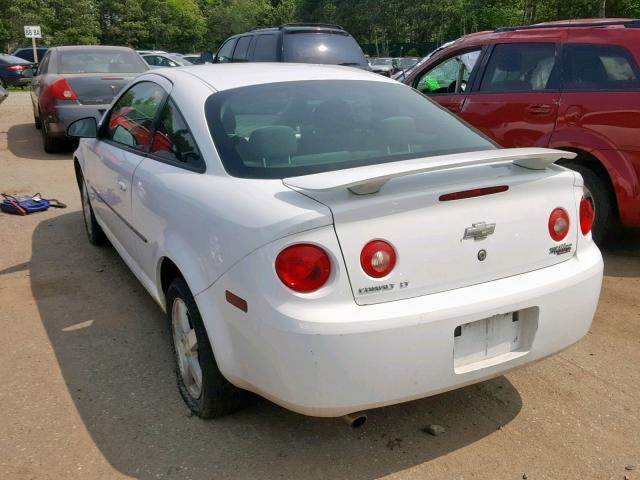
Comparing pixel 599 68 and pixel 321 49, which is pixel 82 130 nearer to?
pixel 599 68

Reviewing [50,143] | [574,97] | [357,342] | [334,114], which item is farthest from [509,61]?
[50,143]

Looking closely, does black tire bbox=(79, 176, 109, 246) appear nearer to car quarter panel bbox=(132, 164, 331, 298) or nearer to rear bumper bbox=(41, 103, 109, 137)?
car quarter panel bbox=(132, 164, 331, 298)

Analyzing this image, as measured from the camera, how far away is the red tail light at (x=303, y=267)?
7.38 ft

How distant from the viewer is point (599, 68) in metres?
4.97

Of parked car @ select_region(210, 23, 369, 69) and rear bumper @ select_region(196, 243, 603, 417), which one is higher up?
parked car @ select_region(210, 23, 369, 69)

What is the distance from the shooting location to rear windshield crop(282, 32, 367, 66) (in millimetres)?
9732

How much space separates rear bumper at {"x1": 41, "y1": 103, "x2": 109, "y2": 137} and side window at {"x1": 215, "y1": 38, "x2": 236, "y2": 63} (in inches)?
104

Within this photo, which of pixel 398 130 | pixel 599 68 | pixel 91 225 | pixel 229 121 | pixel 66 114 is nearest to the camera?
pixel 229 121

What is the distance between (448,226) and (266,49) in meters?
8.26

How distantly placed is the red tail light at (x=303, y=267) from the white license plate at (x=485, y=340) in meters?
0.58

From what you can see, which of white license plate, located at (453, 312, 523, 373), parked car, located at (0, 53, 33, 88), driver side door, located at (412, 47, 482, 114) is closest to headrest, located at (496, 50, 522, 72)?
driver side door, located at (412, 47, 482, 114)

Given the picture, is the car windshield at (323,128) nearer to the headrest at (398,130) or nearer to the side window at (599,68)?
the headrest at (398,130)

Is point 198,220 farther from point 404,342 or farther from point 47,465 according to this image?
point 47,465

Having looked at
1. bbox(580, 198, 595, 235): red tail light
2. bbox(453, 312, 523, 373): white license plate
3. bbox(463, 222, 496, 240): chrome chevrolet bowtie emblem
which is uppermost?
bbox(463, 222, 496, 240): chrome chevrolet bowtie emblem
